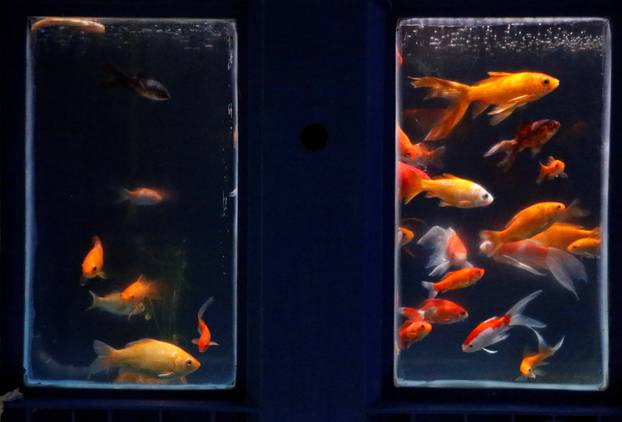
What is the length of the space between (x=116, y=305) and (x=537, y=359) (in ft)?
7.73

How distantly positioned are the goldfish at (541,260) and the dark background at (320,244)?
22 centimetres

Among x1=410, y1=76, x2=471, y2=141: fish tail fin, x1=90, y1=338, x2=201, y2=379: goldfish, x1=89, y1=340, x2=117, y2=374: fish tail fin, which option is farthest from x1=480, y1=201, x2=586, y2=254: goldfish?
x1=89, y1=340, x2=117, y2=374: fish tail fin

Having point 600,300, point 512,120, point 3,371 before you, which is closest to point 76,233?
point 3,371

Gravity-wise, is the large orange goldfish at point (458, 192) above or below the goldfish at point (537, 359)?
above

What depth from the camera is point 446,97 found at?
3.34m

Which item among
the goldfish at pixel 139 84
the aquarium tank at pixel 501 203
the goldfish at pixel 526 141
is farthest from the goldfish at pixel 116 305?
the goldfish at pixel 526 141

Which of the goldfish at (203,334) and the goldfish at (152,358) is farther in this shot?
the goldfish at (203,334)

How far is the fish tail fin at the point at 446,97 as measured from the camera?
3273mm

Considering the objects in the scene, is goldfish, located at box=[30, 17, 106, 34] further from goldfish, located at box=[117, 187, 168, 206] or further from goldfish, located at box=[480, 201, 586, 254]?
goldfish, located at box=[480, 201, 586, 254]

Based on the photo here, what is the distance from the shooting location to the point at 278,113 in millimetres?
3078

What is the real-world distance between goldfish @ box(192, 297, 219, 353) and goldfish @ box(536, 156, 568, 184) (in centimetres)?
198

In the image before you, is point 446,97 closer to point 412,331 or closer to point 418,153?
point 418,153

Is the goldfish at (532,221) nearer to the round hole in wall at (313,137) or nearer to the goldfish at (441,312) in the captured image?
the goldfish at (441,312)

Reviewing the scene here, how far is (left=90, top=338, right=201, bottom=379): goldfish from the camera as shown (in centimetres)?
323
